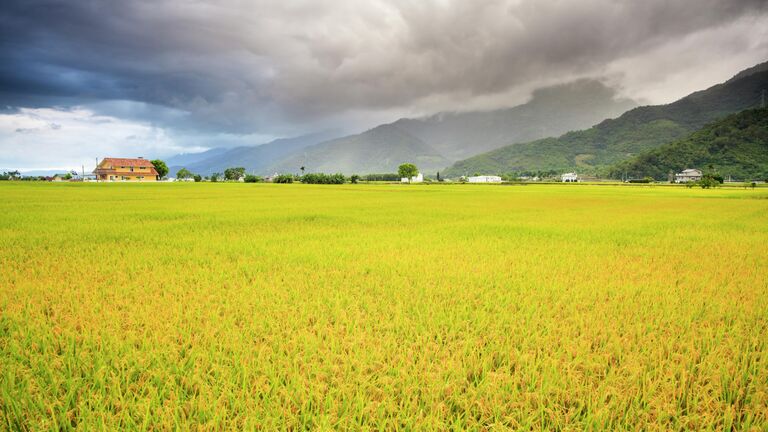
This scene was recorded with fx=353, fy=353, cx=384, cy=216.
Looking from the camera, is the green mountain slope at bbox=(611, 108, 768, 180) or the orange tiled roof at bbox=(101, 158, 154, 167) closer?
the orange tiled roof at bbox=(101, 158, 154, 167)

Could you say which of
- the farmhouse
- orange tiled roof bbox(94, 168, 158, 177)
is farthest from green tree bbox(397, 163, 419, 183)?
the farmhouse

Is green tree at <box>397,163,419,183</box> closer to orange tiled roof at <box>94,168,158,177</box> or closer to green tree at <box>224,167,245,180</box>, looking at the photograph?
green tree at <box>224,167,245,180</box>

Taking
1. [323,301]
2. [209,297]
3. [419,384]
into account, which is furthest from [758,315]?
[209,297]

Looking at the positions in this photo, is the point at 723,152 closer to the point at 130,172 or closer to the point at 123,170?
the point at 130,172

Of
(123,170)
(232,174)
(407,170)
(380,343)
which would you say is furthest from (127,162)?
(380,343)

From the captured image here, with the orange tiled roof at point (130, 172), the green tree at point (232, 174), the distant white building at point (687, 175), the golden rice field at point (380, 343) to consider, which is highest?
the green tree at point (232, 174)

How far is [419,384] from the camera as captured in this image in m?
3.12

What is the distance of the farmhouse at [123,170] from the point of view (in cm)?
11581

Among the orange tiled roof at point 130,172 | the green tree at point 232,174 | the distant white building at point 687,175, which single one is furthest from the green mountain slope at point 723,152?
the orange tiled roof at point 130,172

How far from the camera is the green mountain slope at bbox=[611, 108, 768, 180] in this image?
12719cm

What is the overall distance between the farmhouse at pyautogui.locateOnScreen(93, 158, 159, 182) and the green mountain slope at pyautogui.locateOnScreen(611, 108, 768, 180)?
19605 centimetres

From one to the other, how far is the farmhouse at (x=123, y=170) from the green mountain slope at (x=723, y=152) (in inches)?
7719

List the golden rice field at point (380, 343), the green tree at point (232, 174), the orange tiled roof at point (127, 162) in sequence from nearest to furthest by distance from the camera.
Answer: the golden rice field at point (380, 343) < the orange tiled roof at point (127, 162) < the green tree at point (232, 174)

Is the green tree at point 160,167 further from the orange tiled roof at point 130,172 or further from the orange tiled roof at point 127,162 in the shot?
the orange tiled roof at point 127,162
